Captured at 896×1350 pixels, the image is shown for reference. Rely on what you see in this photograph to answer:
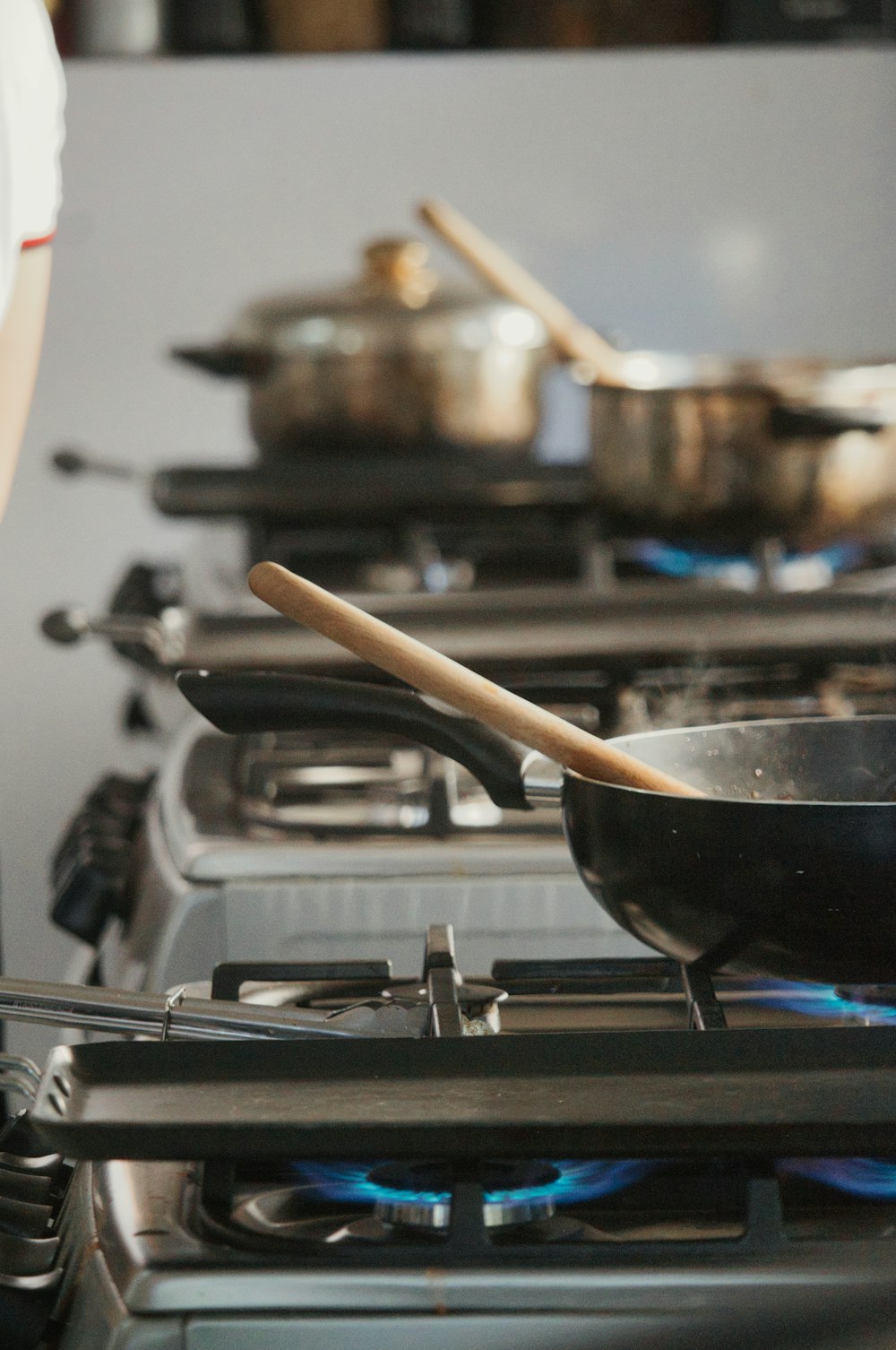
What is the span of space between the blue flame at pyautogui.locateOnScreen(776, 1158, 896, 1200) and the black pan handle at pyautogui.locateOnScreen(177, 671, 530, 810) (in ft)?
0.55

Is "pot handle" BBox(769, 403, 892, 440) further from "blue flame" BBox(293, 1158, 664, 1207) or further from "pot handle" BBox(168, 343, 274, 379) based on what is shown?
"blue flame" BBox(293, 1158, 664, 1207)

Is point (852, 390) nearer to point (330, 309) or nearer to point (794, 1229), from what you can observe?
point (330, 309)

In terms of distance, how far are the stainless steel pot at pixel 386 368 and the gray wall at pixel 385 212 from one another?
1.69ft

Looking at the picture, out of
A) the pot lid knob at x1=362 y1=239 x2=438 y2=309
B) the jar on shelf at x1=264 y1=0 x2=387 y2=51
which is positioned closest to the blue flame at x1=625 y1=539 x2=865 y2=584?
the pot lid knob at x1=362 y1=239 x2=438 y2=309

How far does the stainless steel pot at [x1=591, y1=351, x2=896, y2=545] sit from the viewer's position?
3.55ft

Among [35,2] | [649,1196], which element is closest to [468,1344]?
[649,1196]

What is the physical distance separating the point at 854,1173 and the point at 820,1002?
12 centimetres

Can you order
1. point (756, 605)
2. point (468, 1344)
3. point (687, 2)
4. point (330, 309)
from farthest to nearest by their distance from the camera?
point (687, 2) < point (330, 309) < point (756, 605) < point (468, 1344)

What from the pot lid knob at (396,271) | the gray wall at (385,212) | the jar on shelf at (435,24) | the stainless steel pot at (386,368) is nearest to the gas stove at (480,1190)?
the stainless steel pot at (386,368)

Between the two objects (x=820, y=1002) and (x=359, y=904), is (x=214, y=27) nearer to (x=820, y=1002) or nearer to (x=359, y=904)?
(x=359, y=904)

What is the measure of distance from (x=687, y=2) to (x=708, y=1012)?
5.62 feet

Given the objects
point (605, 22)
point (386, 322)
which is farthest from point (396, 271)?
point (605, 22)

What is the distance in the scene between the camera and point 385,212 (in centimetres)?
201

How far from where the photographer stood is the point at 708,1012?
0.46 meters
